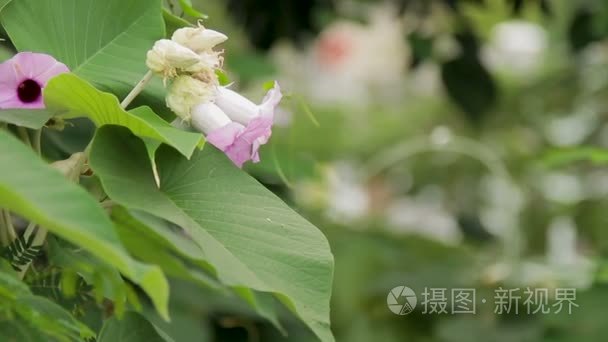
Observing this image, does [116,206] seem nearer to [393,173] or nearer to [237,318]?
[237,318]

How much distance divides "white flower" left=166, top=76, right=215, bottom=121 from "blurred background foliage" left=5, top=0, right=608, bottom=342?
0.54 feet

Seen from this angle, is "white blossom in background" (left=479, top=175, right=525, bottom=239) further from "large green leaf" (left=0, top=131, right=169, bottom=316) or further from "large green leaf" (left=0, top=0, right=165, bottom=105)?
"large green leaf" (left=0, top=131, right=169, bottom=316)

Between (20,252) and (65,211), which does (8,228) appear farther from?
(65,211)

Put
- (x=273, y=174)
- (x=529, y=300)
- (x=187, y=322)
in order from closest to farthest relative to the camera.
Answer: (x=273, y=174)
(x=187, y=322)
(x=529, y=300)

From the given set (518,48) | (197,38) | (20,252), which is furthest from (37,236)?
(518,48)

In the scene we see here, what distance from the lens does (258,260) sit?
398 mm

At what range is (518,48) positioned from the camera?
2.44 meters

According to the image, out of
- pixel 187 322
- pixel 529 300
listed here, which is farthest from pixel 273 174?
pixel 529 300

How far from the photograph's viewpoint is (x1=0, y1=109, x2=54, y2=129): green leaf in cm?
41

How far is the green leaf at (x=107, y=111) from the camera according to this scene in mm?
384

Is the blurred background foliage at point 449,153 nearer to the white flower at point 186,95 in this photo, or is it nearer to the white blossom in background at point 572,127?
the white blossom in background at point 572,127

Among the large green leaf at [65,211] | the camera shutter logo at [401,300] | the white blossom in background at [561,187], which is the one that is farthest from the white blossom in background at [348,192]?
the large green leaf at [65,211]

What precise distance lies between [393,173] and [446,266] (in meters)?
0.68

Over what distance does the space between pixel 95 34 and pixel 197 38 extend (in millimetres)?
74
